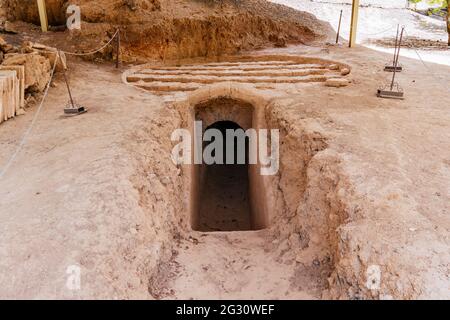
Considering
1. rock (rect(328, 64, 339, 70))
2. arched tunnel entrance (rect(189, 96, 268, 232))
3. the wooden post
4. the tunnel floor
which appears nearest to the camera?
arched tunnel entrance (rect(189, 96, 268, 232))

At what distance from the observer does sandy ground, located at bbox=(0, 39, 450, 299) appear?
3107mm

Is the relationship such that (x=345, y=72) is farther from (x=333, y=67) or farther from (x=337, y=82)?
(x=337, y=82)

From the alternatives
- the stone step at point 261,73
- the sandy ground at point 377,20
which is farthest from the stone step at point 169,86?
the sandy ground at point 377,20

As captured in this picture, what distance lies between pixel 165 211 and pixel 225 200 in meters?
4.34

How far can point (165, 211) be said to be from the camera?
5102 mm

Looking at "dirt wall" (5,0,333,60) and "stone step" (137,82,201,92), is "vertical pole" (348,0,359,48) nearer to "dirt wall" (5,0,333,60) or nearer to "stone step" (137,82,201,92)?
"dirt wall" (5,0,333,60)

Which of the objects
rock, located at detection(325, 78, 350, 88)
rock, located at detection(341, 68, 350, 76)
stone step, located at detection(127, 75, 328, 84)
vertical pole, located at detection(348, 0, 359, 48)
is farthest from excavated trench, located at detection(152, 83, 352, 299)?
vertical pole, located at detection(348, 0, 359, 48)

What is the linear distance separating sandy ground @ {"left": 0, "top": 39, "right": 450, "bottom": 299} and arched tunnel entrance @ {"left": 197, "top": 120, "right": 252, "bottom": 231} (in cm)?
254

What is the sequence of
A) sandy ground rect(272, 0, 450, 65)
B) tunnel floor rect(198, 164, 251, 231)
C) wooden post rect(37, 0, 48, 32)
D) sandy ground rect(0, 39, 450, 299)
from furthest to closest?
sandy ground rect(272, 0, 450, 65), wooden post rect(37, 0, 48, 32), tunnel floor rect(198, 164, 251, 231), sandy ground rect(0, 39, 450, 299)

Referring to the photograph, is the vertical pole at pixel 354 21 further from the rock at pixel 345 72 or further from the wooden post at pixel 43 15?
the wooden post at pixel 43 15

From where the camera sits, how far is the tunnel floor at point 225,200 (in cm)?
827

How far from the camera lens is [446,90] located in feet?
25.1

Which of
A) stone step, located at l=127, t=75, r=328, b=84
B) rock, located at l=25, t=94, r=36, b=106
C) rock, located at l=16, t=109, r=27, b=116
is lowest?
rock, located at l=16, t=109, r=27, b=116
